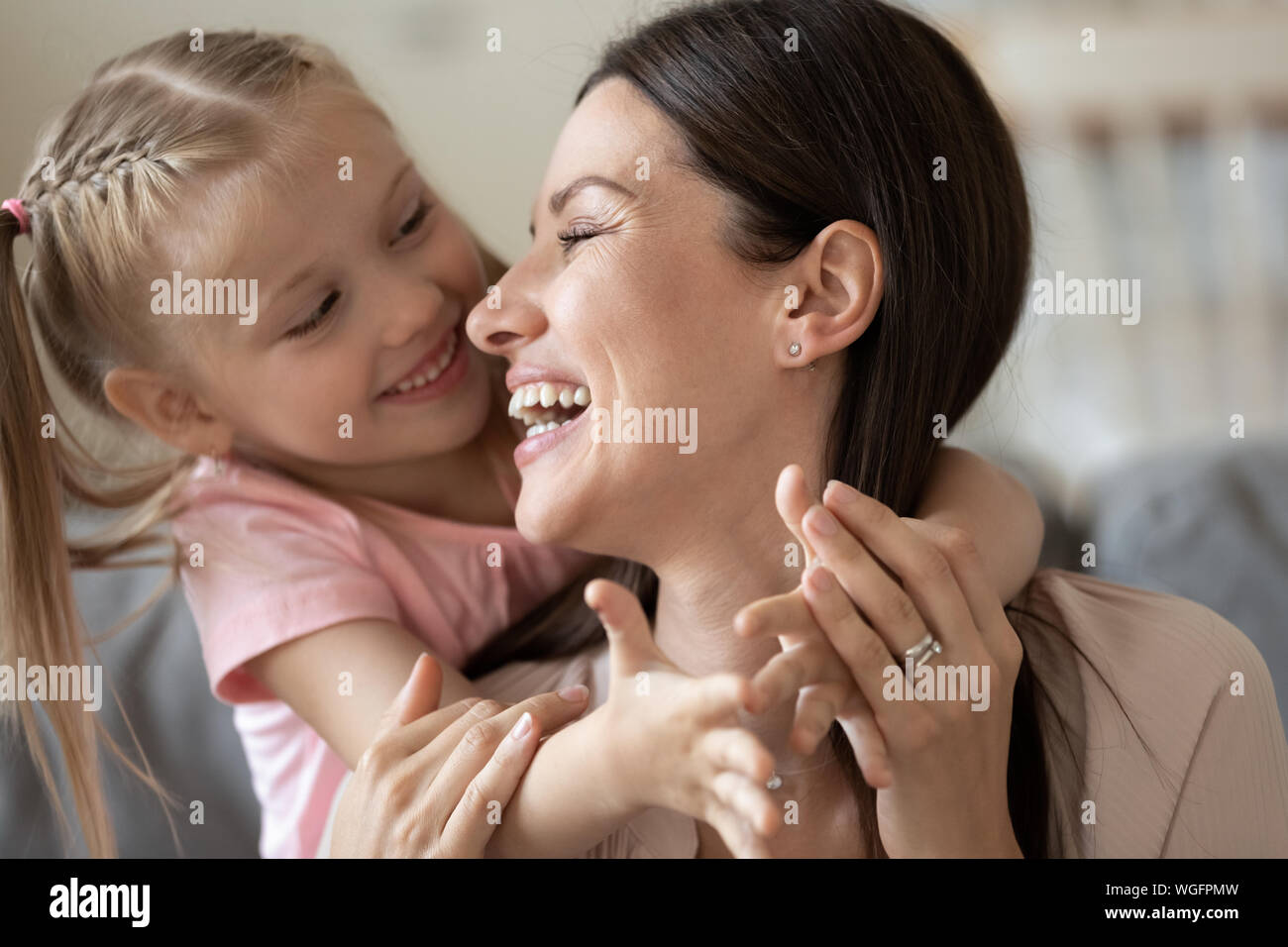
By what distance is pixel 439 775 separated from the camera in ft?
3.08

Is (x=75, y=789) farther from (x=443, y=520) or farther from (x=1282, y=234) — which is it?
(x=1282, y=234)

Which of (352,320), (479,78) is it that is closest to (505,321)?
(352,320)

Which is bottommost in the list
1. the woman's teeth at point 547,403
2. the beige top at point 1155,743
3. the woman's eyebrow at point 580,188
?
the beige top at point 1155,743

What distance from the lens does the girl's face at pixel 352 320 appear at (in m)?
1.16

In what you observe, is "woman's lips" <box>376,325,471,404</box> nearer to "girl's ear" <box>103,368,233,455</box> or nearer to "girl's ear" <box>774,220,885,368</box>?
"girl's ear" <box>103,368,233,455</box>

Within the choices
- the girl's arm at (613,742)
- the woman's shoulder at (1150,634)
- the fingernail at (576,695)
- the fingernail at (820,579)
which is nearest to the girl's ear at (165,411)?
the girl's arm at (613,742)

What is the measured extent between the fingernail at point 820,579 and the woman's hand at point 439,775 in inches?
10.5

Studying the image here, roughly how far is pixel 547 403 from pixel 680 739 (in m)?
0.46

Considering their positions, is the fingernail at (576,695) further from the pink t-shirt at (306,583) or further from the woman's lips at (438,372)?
the woman's lips at (438,372)

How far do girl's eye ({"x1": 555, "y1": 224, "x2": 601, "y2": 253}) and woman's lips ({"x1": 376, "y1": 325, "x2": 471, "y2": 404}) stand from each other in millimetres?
239

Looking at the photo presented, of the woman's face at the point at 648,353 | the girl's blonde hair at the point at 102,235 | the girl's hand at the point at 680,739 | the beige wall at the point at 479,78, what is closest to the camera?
the girl's hand at the point at 680,739

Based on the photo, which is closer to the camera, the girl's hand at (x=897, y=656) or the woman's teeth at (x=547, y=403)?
the girl's hand at (x=897, y=656)

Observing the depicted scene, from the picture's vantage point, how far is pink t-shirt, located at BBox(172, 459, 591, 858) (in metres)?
1.21
